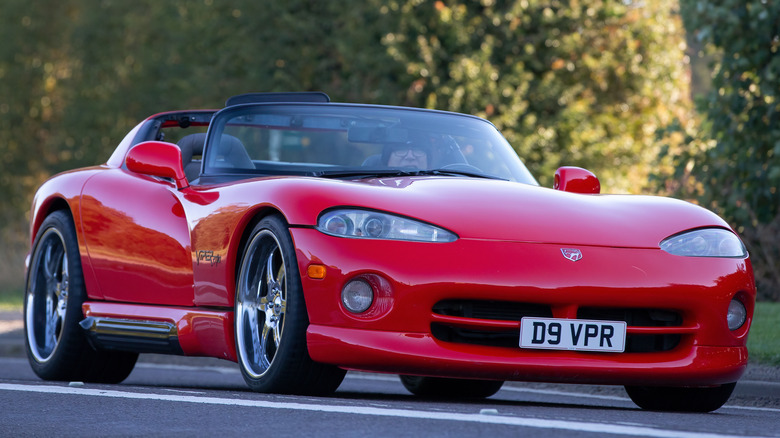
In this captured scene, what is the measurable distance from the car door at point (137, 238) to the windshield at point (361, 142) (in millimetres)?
337

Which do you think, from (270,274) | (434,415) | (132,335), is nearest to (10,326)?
(132,335)

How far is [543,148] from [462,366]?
47.8ft

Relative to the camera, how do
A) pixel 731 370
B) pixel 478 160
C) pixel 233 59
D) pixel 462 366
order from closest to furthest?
1. pixel 462 366
2. pixel 731 370
3. pixel 478 160
4. pixel 233 59

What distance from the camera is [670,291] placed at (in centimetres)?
548

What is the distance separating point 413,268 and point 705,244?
1300 mm

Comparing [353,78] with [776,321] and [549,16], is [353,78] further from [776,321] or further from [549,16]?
[776,321]

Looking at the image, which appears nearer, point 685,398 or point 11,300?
point 685,398

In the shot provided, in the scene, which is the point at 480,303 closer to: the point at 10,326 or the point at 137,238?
the point at 137,238

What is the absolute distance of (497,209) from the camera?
5.58 metres

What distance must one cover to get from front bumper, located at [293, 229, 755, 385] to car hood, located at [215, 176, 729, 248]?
0.23ft

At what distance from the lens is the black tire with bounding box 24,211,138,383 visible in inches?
287

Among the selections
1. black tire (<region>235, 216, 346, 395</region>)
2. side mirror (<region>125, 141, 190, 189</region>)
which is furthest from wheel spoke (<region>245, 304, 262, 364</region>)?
side mirror (<region>125, 141, 190, 189</region>)

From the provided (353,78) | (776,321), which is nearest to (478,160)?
(776,321)

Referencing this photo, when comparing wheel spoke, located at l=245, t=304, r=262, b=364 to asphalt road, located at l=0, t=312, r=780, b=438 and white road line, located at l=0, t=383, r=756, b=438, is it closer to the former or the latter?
asphalt road, located at l=0, t=312, r=780, b=438
